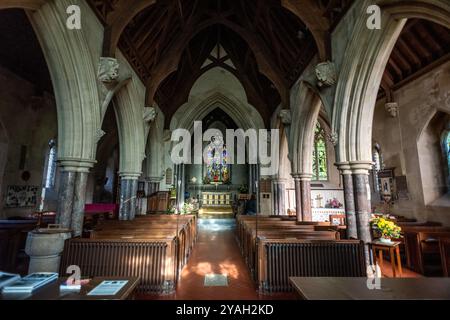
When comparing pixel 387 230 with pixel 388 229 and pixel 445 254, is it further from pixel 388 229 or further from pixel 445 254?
pixel 445 254

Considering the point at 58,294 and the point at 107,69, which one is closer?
the point at 58,294

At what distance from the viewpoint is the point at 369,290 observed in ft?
5.13

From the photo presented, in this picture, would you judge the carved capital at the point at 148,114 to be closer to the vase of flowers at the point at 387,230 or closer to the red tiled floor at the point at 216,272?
the red tiled floor at the point at 216,272

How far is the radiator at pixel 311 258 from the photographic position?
3.74 m

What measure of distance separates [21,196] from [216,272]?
7764mm

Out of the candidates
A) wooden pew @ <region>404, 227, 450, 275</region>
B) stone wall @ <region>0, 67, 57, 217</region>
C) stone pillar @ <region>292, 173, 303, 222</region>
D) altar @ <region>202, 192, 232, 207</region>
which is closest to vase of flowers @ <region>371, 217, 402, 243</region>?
wooden pew @ <region>404, 227, 450, 275</region>

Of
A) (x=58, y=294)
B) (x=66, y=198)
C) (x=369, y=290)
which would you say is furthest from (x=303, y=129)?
(x=58, y=294)

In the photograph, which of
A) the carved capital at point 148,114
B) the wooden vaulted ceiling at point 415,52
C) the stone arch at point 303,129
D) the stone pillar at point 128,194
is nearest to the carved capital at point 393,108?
the wooden vaulted ceiling at point 415,52

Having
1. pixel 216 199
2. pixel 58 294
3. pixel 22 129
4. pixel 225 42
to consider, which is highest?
pixel 225 42

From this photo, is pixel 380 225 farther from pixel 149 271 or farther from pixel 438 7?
pixel 149 271

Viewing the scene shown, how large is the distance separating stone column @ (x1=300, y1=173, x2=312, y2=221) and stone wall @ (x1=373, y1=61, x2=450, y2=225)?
11.0ft

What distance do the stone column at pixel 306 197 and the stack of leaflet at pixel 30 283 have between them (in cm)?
676

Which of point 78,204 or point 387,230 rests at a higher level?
point 78,204
